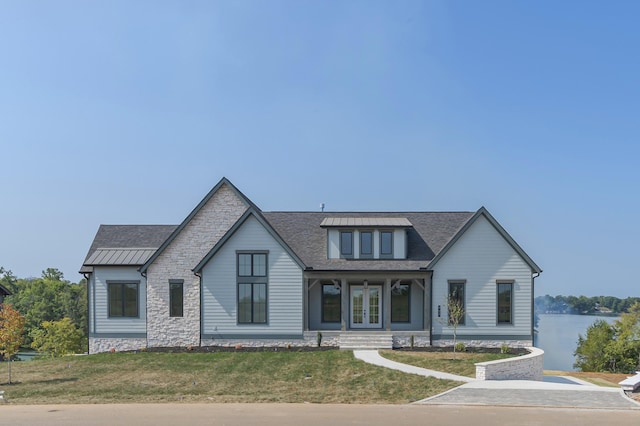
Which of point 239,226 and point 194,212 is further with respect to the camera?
point 194,212

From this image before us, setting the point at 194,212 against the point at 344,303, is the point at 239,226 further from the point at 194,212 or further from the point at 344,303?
the point at 344,303

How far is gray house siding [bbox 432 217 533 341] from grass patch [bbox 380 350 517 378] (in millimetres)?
2186

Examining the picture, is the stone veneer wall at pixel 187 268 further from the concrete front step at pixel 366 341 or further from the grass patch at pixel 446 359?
the grass patch at pixel 446 359

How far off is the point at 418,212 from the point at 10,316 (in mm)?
20196

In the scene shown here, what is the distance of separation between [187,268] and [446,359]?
1319 centimetres

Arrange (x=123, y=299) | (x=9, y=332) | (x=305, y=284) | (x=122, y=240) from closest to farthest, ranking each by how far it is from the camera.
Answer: (x=9, y=332), (x=305, y=284), (x=123, y=299), (x=122, y=240)

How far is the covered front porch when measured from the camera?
2456 cm

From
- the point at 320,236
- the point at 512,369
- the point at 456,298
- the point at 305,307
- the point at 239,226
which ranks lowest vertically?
the point at 512,369

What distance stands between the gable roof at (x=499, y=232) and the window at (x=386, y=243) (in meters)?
2.31

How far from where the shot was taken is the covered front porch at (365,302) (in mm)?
24562

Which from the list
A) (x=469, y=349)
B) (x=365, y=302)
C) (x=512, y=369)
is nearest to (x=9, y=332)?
(x=365, y=302)

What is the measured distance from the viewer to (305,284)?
80.2 feet

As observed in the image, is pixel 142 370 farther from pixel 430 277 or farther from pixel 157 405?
pixel 430 277

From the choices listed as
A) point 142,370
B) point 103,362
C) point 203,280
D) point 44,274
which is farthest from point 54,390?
point 44,274
